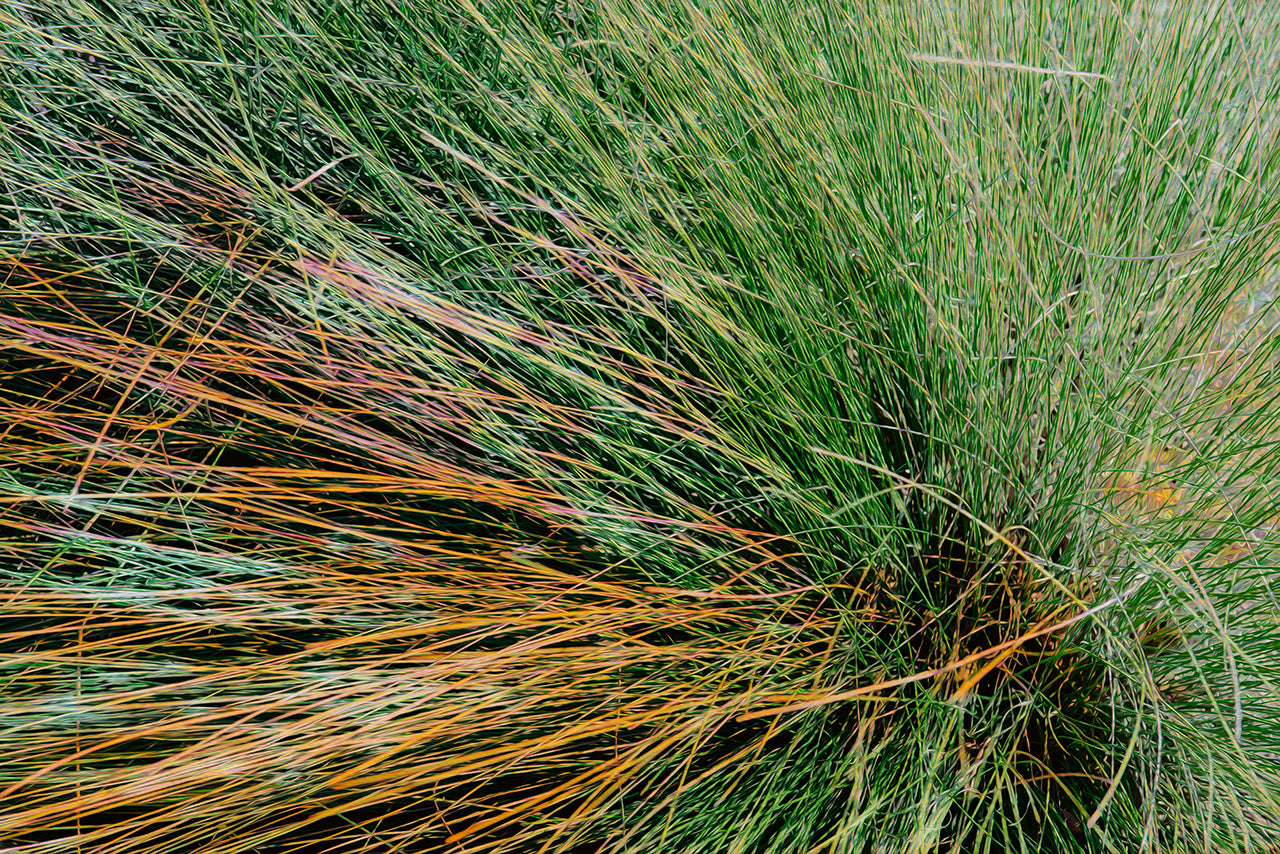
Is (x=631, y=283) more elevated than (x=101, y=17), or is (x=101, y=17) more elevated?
(x=101, y=17)

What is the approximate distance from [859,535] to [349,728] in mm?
642

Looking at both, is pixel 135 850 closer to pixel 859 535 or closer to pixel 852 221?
pixel 859 535

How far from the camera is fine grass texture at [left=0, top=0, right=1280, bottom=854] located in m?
0.91

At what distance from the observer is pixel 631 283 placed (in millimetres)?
1104

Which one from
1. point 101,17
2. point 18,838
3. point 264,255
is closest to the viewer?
point 18,838

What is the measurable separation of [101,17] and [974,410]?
54.5 inches

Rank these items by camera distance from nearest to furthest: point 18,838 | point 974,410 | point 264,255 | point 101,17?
point 18,838, point 974,410, point 264,255, point 101,17

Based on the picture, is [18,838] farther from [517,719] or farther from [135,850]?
[517,719]

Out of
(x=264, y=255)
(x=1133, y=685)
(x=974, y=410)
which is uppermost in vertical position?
(x=264, y=255)

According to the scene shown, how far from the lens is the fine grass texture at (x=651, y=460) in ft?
2.99

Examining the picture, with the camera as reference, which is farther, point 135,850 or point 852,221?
point 852,221

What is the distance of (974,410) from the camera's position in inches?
41.4

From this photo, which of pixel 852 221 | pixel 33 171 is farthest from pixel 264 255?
pixel 852 221

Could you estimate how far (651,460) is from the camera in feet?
3.43
